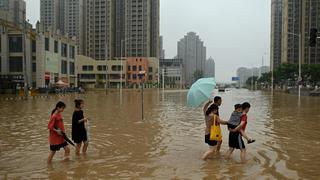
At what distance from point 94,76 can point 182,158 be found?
127 metres

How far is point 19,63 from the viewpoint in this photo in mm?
71875

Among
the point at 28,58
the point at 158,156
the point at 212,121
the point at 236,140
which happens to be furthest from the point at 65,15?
the point at 236,140

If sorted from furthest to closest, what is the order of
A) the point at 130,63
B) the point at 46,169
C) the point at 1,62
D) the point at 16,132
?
the point at 130,63
the point at 1,62
the point at 16,132
the point at 46,169

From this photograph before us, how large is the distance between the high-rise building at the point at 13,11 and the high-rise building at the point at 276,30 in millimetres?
70006

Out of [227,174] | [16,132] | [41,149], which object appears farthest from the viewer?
[16,132]

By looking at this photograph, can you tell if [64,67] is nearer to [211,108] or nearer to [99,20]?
[99,20]

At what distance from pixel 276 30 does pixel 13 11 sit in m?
74.5

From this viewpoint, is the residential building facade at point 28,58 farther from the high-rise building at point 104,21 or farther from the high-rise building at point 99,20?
the high-rise building at point 104,21

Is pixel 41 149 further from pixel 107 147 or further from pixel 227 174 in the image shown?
pixel 227 174

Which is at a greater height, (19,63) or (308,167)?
(19,63)

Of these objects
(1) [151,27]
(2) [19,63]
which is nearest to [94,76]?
(1) [151,27]

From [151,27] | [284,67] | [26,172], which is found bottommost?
[26,172]

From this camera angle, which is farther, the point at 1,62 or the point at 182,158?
the point at 1,62

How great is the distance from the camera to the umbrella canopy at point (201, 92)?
9766mm
